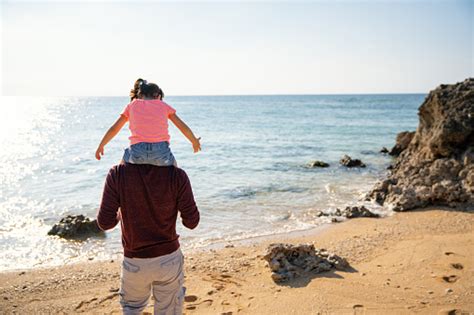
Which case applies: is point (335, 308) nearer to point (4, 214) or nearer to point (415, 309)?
point (415, 309)

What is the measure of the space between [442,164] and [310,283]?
738 cm

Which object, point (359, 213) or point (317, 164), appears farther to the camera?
point (317, 164)

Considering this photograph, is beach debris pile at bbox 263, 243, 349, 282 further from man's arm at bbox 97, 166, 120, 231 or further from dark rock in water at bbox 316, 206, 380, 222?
dark rock in water at bbox 316, 206, 380, 222

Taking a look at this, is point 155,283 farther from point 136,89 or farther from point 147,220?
point 136,89

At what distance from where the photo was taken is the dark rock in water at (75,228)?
28.7ft

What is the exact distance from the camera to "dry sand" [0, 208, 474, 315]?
4656 millimetres

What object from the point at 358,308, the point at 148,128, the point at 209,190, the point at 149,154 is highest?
the point at 148,128

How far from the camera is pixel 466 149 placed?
34.9 ft

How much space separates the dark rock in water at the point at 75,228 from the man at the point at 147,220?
6620 mm

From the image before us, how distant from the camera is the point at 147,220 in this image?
2.68m

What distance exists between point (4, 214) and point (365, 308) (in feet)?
33.2

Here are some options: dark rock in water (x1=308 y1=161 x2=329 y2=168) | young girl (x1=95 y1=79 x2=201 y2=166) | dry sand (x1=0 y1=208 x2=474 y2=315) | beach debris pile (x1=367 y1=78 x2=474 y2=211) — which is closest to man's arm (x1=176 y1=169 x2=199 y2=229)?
young girl (x1=95 y1=79 x2=201 y2=166)

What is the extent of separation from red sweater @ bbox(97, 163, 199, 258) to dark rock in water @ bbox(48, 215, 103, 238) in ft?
22.3

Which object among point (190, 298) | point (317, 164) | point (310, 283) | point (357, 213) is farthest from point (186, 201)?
point (317, 164)
